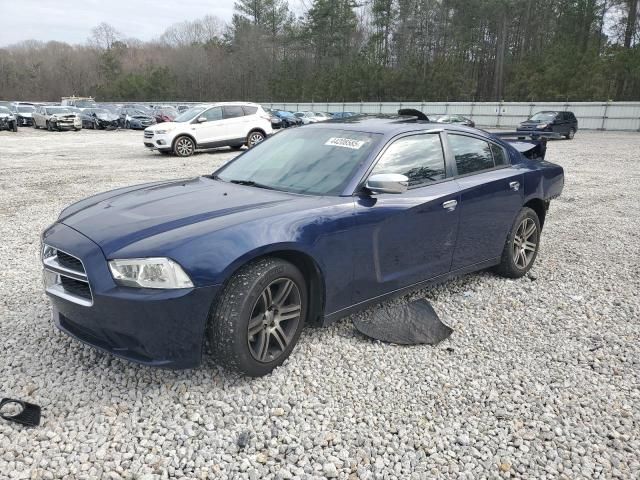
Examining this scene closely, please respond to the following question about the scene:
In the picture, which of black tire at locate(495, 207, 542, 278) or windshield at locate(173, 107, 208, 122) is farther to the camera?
windshield at locate(173, 107, 208, 122)

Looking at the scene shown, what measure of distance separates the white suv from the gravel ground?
452 inches

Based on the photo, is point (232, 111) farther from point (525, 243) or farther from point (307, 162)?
point (307, 162)

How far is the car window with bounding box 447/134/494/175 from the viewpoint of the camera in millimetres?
4228

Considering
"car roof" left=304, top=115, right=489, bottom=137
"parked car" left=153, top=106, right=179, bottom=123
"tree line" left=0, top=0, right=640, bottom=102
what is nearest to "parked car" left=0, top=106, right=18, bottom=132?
"parked car" left=153, top=106, right=179, bottom=123

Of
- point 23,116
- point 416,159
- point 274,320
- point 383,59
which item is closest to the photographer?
point 274,320

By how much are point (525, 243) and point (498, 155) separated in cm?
93

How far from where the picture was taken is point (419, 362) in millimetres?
3334

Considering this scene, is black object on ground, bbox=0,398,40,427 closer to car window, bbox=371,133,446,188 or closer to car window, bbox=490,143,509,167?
car window, bbox=371,133,446,188

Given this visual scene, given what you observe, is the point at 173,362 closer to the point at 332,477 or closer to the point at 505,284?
the point at 332,477

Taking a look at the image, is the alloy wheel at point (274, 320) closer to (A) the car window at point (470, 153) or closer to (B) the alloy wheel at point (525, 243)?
(A) the car window at point (470, 153)

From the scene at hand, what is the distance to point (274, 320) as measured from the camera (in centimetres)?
304

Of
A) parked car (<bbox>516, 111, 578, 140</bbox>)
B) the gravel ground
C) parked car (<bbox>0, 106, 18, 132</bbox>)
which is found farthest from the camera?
parked car (<bbox>0, 106, 18, 132</bbox>)

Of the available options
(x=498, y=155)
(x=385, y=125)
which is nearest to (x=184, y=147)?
(x=498, y=155)

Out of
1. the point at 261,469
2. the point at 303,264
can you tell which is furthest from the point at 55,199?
the point at 261,469
